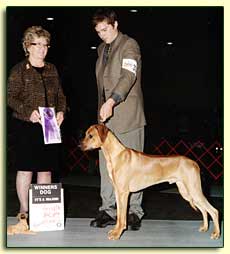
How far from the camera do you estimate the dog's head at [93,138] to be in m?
2.31

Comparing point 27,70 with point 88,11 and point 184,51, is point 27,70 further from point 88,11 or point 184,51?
point 184,51

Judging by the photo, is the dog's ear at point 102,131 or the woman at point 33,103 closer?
the dog's ear at point 102,131

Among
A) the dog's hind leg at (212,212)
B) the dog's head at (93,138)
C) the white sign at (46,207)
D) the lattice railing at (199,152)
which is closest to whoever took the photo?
the dog's head at (93,138)

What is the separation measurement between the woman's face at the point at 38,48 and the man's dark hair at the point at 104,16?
294 millimetres

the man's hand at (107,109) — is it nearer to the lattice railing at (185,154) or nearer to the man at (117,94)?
the man at (117,94)

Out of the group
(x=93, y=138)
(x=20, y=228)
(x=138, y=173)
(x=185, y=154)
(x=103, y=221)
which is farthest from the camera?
(x=185, y=154)

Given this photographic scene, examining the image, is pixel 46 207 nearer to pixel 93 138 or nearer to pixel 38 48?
pixel 93 138

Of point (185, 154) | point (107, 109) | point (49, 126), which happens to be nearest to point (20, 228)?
point (49, 126)

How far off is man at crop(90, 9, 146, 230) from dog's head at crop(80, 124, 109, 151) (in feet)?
0.22

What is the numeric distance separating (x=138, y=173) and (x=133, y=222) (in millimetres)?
334

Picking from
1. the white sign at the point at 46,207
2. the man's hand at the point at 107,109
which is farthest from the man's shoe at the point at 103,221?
the man's hand at the point at 107,109

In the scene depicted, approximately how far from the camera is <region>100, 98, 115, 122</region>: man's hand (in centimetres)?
232

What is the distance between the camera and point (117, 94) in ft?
7.65

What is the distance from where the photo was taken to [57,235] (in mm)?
2506
